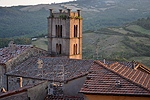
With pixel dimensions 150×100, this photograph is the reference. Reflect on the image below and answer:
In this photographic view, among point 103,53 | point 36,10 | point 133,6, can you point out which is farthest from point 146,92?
point 133,6

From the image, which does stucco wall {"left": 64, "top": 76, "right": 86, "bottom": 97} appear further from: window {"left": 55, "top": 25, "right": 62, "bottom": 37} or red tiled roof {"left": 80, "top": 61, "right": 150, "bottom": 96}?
window {"left": 55, "top": 25, "right": 62, "bottom": 37}

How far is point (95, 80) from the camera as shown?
613 inches

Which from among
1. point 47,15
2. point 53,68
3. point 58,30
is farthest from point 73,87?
point 47,15

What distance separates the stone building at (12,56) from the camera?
81.9ft

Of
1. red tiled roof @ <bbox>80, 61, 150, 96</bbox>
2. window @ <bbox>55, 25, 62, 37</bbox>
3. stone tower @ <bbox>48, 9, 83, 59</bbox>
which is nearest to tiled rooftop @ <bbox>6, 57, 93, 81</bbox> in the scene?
red tiled roof @ <bbox>80, 61, 150, 96</bbox>

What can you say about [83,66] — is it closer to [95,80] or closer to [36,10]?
[95,80]

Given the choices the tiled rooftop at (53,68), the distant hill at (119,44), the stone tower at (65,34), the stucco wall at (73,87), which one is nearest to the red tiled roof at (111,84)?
the stucco wall at (73,87)

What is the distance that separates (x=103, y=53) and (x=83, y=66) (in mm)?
39745

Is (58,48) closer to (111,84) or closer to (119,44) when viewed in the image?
(111,84)

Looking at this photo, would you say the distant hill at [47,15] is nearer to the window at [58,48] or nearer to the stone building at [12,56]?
the window at [58,48]

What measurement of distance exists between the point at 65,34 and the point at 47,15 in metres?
85.4

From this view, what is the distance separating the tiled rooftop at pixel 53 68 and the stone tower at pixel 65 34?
741cm

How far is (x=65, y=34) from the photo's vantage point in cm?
3294

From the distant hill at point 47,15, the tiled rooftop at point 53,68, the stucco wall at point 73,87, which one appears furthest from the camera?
the distant hill at point 47,15
